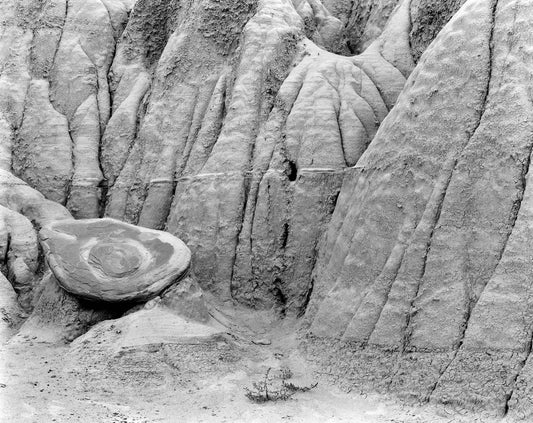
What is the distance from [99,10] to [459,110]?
351 inches

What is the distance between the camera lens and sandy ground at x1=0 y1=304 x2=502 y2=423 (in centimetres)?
748

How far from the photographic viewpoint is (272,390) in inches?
322

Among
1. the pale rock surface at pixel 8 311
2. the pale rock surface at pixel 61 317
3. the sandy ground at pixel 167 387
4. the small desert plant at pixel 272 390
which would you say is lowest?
the pale rock surface at pixel 8 311

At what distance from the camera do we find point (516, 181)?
7855 millimetres

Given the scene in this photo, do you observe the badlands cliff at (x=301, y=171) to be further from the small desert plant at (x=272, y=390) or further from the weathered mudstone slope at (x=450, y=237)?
the small desert plant at (x=272, y=390)

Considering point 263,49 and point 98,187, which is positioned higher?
point 263,49

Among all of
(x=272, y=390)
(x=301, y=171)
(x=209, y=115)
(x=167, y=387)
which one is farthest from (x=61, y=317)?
(x=209, y=115)

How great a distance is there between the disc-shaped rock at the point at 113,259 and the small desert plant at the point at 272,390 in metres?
1.96

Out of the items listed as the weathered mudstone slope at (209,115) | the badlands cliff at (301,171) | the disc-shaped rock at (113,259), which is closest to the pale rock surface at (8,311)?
the badlands cliff at (301,171)

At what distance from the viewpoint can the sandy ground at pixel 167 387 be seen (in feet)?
24.5

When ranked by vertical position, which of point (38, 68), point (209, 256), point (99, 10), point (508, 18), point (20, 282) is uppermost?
point (508, 18)

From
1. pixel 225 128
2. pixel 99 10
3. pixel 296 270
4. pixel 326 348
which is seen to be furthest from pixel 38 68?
pixel 326 348

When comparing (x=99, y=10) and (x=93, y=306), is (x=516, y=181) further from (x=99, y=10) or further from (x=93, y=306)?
(x=99, y=10)

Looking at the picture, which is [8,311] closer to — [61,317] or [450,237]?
[61,317]
